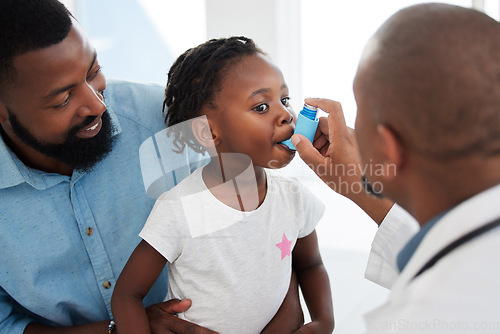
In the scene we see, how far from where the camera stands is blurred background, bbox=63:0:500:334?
1573mm

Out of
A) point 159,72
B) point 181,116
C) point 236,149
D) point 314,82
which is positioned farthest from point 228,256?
point 159,72

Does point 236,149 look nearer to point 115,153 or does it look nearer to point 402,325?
point 115,153

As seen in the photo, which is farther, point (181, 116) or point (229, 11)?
point (229, 11)

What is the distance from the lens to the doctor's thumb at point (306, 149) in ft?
3.04

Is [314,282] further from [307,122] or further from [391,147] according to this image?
[391,147]

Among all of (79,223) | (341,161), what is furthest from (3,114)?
(341,161)

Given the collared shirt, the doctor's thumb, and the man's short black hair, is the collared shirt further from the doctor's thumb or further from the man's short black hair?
the doctor's thumb

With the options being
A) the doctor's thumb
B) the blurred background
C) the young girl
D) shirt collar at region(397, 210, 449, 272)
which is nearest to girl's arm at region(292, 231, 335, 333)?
the young girl

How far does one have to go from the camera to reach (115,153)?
3.62 ft

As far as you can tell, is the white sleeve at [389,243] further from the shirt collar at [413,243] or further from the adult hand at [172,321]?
the adult hand at [172,321]

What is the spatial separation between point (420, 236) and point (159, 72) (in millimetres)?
2374

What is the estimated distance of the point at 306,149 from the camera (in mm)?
925

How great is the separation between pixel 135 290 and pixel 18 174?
361 mm

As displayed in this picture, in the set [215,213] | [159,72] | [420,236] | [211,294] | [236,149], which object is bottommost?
[159,72]
